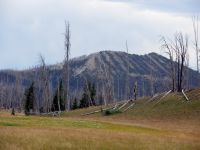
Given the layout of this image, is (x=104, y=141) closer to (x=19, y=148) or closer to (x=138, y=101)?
(x=19, y=148)

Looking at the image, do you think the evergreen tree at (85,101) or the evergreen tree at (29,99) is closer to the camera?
the evergreen tree at (29,99)

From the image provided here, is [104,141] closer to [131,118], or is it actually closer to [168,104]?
[131,118]

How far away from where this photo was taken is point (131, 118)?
73.7 m

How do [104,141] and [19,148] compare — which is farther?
[104,141]

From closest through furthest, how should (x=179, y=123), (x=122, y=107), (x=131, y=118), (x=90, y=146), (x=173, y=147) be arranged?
(x=90, y=146) < (x=173, y=147) < (x=179, y=123) < (x=131, y=118) < (x=122, y=107)

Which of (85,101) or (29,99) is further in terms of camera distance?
(85,101)

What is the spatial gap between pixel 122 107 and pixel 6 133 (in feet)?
191

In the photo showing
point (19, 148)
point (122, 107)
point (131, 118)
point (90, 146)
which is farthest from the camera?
point (122, 107)

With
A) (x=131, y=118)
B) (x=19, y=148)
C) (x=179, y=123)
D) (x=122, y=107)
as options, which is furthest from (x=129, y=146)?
(x=122, y=107)

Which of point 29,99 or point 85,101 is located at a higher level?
point 29,99

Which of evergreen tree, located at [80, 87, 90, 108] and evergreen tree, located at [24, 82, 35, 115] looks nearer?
evergreen tree, located at [24, 82, 35, 115]

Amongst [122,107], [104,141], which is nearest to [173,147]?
[104,141]

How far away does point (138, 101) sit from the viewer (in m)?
88.0

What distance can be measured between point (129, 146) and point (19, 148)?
674 cm
